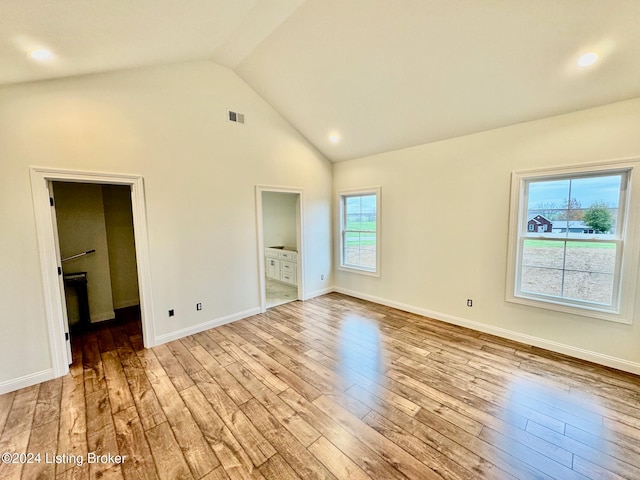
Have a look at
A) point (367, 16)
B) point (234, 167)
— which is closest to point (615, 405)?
point (367, 16)

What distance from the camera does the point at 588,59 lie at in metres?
2.28

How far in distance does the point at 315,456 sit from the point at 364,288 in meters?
3.40

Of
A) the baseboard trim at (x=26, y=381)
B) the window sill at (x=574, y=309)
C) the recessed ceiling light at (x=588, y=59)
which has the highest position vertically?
the recessed ceiling light at (x=588, y=59)

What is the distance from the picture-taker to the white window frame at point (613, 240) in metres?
2.57

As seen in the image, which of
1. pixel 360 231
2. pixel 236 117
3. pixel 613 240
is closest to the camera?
pixel 613 240

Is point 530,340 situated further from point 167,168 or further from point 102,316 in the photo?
point 102,316

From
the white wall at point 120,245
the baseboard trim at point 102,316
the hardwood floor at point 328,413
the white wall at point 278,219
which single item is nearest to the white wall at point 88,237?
the baseboard trim at point 102,316

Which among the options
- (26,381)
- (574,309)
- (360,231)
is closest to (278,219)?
(360,231)

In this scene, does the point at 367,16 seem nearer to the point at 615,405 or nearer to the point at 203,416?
the point at 203,416

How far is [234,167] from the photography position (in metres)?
3.91

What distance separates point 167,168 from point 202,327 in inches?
85.4

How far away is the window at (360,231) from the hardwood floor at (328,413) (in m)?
1.81

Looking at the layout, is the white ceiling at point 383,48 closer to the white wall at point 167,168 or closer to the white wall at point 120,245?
the white wall at point 167,168

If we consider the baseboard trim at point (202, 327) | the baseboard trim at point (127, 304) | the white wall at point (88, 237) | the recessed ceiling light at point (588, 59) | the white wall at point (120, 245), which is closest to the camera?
the recessed ceiling light at point (588, 59)
